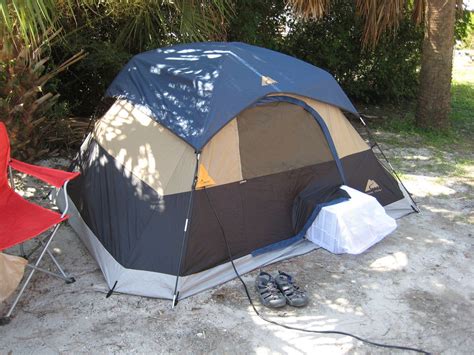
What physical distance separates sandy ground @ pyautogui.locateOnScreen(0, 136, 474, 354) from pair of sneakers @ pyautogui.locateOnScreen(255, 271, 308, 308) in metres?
0.06

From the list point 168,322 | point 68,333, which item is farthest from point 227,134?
point 68,333

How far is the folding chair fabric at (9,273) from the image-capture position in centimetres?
292

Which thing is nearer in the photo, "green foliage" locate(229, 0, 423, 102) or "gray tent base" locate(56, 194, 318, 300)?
"gray tent base" locate(56, 194, 318, 300)

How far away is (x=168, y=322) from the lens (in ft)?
10.3

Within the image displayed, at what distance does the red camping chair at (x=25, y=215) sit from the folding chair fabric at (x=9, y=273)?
4.5 inches

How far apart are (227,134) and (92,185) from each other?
1.27 m

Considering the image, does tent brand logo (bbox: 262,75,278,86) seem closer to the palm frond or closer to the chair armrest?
the chair armrest

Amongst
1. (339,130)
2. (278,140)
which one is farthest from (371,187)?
(278,140)

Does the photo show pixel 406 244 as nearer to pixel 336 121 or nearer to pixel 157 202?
pixel 336 121

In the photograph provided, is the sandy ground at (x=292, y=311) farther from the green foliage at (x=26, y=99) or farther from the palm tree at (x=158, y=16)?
the palm tree at (x=158, y=16)

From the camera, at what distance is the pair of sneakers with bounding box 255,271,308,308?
329 centimetres

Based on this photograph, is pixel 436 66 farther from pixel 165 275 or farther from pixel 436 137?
pixel 165 275

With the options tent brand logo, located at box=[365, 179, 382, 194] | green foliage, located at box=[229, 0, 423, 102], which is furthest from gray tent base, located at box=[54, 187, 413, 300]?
green foliage, located at box=[229, 0, 423, 102]

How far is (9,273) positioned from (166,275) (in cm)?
96
